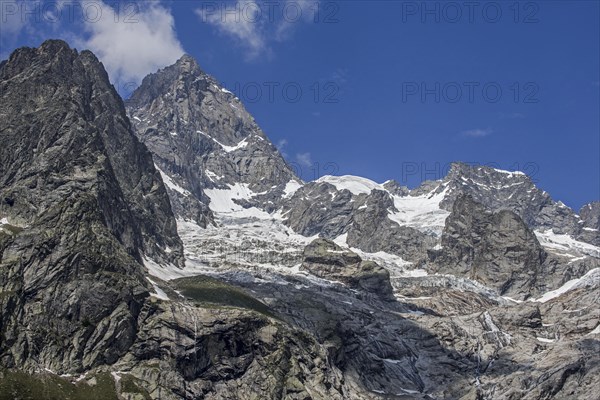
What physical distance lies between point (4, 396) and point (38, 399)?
27.5 ft

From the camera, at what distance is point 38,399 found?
197750 mm

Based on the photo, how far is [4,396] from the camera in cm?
19275
